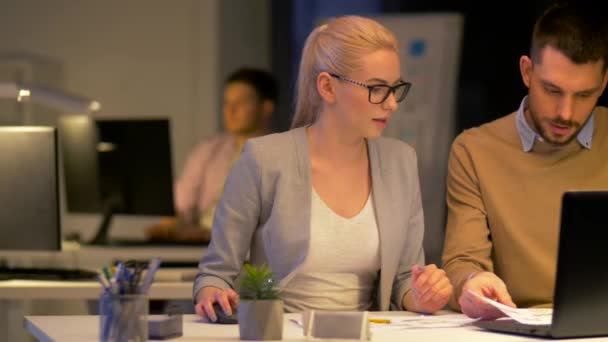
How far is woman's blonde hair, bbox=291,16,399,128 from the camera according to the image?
272cm

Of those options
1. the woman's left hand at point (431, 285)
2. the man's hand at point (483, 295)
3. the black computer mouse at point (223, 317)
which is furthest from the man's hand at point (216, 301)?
the man's hand at point (483, 295)

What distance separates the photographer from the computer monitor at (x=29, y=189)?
10.8 feet

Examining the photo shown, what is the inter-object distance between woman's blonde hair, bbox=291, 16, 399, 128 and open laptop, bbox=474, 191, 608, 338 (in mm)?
740

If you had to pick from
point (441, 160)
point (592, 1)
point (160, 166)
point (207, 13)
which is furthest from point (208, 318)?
point (207, 13)

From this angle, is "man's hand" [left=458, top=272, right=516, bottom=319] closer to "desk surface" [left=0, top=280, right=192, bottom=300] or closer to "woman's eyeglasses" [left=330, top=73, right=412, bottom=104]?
"woman's eyeglasses" [left=330, top=73, right=412, bottom=104]

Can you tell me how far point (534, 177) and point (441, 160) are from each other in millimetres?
3527

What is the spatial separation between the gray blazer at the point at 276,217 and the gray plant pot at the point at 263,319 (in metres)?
0.46

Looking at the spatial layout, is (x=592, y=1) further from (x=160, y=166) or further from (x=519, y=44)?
(x=519, y=44)

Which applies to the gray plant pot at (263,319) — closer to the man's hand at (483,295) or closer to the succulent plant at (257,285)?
the succulent plant at (257,285)

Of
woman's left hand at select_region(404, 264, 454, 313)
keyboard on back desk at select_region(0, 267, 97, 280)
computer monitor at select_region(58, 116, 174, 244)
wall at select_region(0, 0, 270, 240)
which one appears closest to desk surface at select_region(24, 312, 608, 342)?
woman's left hand at select_region(404, 264, 454, 313)

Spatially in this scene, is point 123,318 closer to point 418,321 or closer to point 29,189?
point 418,321

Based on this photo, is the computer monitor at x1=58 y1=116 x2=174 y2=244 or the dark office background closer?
the computer monitor at x1=58 y1=116 x2=174 y2=244

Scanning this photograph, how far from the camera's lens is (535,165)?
9.65 feet

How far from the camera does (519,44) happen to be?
651 cm
